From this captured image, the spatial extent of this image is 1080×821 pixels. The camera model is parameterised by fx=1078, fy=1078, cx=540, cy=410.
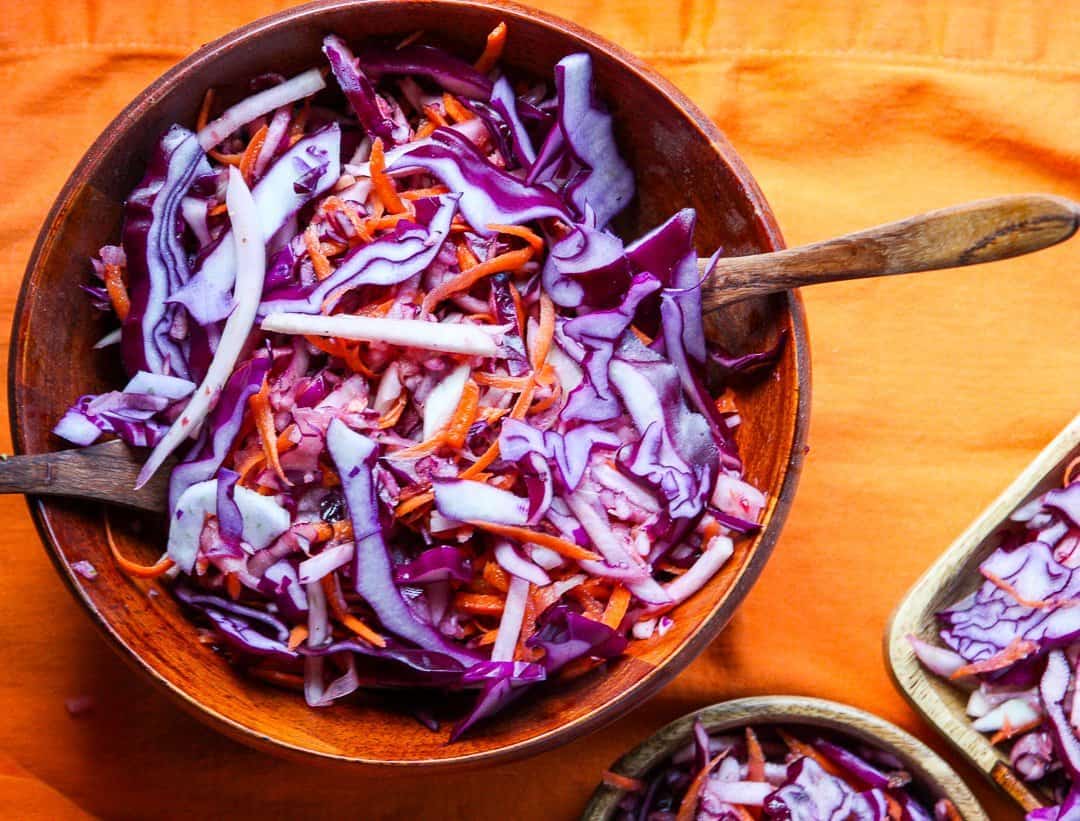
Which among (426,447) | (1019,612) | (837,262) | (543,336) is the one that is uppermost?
(837,262)

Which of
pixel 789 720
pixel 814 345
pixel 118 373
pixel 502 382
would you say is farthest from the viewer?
pixel 814 345

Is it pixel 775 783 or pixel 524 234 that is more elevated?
pixel 524 234

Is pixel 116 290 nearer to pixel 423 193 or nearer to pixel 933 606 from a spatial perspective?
pixel 423 193

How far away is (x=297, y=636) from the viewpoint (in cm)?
140

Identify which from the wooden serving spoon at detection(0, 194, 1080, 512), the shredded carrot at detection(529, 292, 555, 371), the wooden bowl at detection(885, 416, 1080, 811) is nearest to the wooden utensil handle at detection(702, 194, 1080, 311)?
the wooden serving spoon at detection(0, 194, 1080, 512)

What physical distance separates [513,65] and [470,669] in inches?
32.5

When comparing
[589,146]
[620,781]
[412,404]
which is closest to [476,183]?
[589,146]

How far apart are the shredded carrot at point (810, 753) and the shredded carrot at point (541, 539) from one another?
54cm

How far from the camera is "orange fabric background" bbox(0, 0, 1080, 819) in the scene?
173 centimetres

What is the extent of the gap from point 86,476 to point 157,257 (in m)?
0.30

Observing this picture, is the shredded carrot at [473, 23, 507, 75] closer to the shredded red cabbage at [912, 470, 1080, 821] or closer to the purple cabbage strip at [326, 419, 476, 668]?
the purple cabbage strip at [326, 419, 476, 668]

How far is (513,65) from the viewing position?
4.94 ft

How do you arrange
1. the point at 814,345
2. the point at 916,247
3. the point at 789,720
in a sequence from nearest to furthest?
the point at 916,247
the point at 789,720
the point at 814,345

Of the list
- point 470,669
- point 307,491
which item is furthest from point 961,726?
point 307,491
